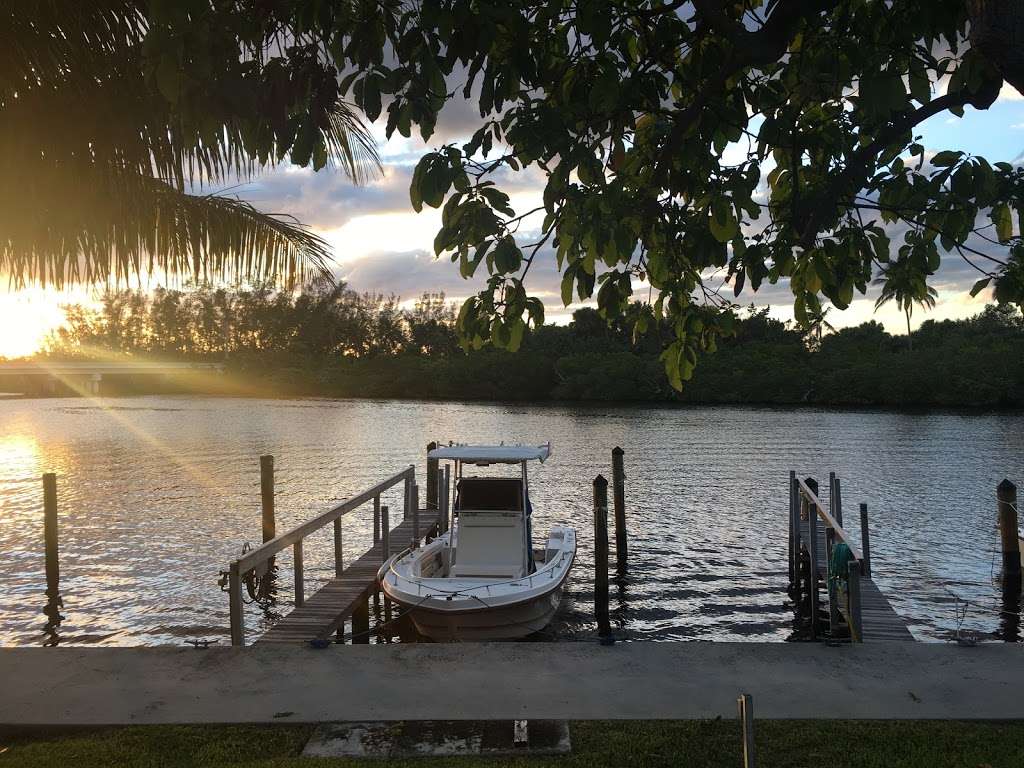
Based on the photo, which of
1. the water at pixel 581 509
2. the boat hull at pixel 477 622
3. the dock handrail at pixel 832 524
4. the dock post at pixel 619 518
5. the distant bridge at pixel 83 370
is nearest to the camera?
the dock handrail at pixel 832 524

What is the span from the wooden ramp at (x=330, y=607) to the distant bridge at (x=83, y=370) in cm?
11504

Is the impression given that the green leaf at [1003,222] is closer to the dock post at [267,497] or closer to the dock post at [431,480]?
the dock post at [267,497]

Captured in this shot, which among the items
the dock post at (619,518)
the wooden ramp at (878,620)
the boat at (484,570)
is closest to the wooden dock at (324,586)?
the boat at (484,570)

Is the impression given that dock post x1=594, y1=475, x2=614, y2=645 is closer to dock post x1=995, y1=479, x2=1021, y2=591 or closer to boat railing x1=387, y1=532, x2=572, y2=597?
boat railing x1=387, y1=532, x2=572, y2=597

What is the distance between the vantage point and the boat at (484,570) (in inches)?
568

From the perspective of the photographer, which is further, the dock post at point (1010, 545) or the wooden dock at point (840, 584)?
the dock post at point (1010, 545)

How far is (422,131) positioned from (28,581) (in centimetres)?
2013

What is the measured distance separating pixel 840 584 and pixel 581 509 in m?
19.0

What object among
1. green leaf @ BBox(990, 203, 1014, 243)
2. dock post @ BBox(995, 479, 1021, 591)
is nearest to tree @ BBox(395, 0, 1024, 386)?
green leaf @ BBox(990, 203, 1014, 243)

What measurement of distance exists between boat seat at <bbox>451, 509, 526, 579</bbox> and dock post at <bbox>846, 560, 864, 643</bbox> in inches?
262

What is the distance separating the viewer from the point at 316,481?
40.0 metres

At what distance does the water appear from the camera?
18.5 m

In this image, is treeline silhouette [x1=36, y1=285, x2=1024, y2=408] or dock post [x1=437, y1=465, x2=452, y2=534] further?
treeline silhouette [x1=36, y1=285, x2=1024, y2=408]

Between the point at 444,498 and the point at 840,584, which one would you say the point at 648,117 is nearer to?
the point at 840,584
